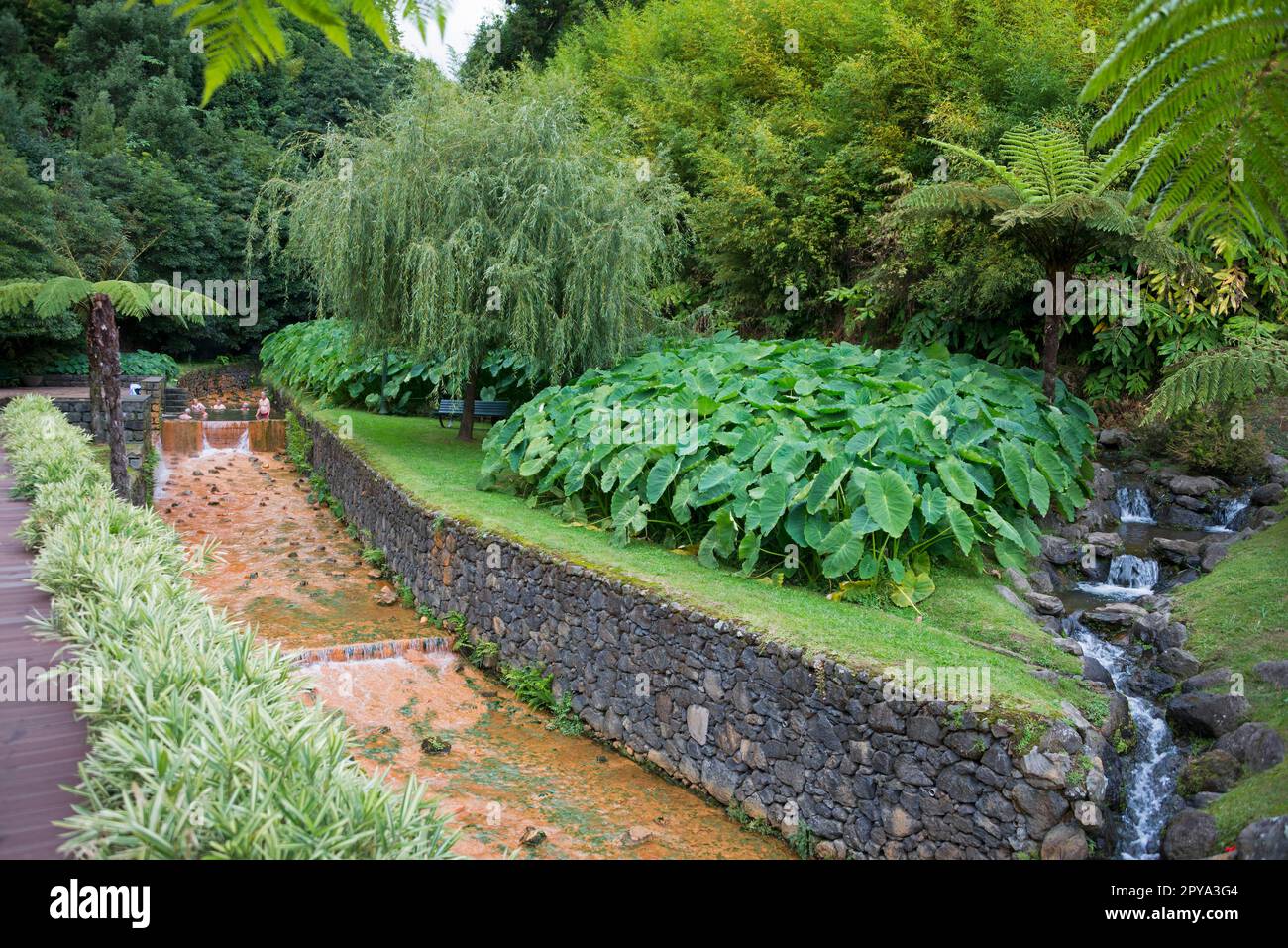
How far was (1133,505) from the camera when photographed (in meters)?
10.1

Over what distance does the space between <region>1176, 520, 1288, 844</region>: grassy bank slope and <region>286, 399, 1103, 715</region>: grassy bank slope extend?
3.24 ft

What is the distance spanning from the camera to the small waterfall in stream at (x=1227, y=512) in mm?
9570

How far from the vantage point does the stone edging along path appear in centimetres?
536

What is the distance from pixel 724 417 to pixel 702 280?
966cm

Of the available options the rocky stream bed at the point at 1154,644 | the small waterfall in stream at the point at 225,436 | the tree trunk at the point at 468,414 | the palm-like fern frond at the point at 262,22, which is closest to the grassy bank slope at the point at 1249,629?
the rocky stream bed at the point at 1154,644

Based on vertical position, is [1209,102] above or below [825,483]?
above

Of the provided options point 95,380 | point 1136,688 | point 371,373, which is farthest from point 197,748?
point 371,373

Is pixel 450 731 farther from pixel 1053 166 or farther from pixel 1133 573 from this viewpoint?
pixel 1053 166

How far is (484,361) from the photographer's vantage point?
1591 cm

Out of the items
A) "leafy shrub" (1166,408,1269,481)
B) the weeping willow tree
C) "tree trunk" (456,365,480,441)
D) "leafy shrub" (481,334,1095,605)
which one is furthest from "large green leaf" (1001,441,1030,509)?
"tree trunk" (456,365,480,441)

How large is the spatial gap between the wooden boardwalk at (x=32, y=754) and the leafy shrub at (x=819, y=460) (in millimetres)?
5163

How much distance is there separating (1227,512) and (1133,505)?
34.0 inches
